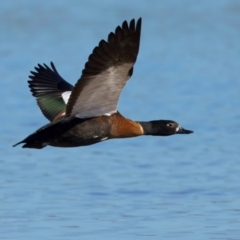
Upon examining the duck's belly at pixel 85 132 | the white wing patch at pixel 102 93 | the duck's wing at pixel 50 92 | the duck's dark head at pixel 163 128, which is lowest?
the duck's belly at pixel 85 132

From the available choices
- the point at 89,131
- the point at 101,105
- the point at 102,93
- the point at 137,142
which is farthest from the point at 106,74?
the point at 137,142

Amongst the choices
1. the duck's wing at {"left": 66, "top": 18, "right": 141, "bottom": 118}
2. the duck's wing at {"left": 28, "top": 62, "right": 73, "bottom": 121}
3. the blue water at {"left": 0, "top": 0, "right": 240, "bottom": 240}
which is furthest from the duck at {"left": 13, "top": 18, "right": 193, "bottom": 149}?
the duck's wing at {"left": 28, "top": 62, "right": 73, "bottom": 121}

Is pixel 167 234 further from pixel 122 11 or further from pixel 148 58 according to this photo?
pixel 122 11

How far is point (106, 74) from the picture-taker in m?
9.22

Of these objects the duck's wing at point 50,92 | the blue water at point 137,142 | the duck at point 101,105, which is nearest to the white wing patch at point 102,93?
the duck at point 101,105

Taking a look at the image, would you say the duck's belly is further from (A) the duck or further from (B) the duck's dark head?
(B) the duck's dark head

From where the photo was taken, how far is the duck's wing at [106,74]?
886cm

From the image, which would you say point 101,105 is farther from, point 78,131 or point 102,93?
point 78,131

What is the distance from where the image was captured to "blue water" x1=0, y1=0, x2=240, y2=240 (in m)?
10.3

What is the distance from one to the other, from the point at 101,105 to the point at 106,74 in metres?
0.56

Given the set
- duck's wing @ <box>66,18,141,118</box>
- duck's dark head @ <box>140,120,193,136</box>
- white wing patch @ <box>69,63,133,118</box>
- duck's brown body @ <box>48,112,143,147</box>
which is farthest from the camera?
duck's dark head @ <box>140,120,193,136</box>

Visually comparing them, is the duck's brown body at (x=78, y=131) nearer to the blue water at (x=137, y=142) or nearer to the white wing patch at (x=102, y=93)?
the white wing patch at (x=102, y=93)

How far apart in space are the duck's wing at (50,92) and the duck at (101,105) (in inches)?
48.7

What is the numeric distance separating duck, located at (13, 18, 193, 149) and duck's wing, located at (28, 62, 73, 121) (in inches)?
48.7
